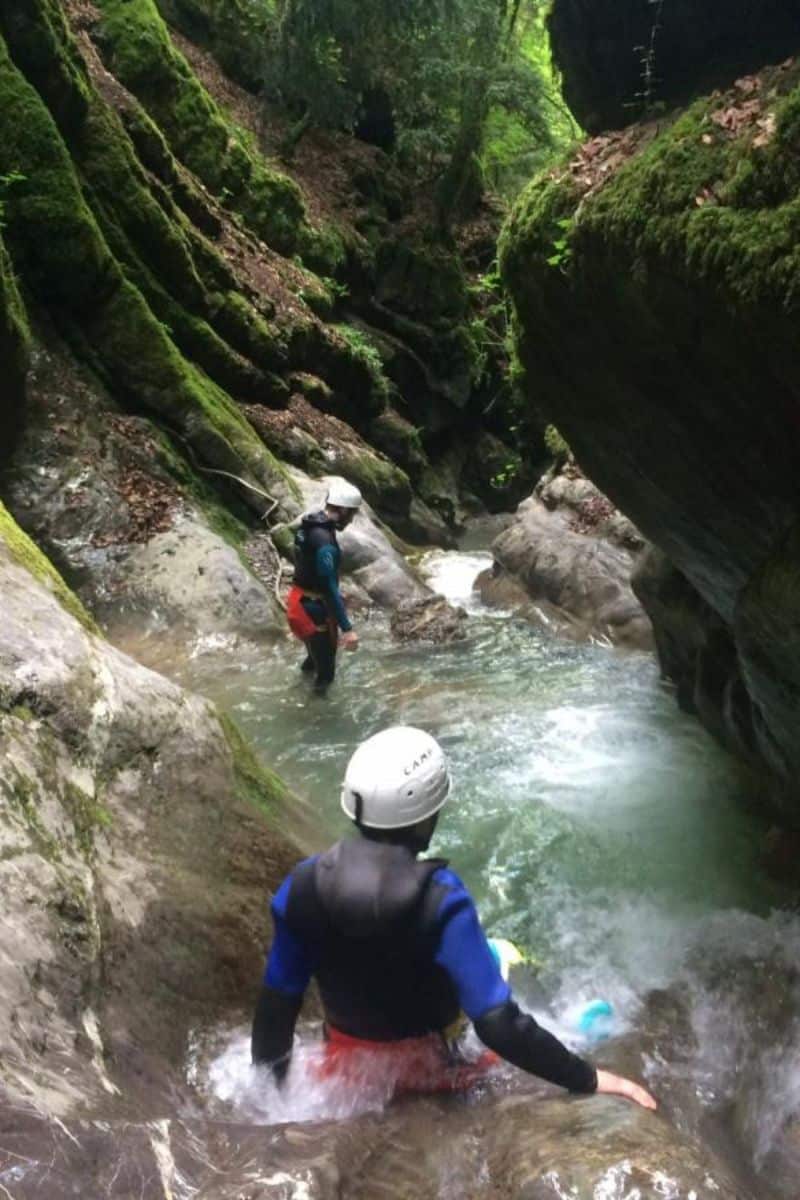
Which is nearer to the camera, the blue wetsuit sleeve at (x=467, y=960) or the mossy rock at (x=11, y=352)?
the blue wetsuit sleeve at (x=467, y=960)

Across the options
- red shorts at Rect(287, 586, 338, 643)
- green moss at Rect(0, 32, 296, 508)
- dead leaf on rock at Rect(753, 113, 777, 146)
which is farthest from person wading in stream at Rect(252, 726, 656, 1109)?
green moss at Rect(0, 32, 296, 508)

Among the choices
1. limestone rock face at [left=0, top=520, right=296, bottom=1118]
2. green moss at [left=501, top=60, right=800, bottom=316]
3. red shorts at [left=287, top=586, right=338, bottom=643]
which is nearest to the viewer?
limestone rock face at [left=0, top=520, right=296, bottom=1118]

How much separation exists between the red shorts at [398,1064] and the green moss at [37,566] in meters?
2.61

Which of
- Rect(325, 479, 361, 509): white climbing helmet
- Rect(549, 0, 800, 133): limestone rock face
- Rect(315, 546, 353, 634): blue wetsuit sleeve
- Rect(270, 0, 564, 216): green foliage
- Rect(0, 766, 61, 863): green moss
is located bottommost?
Rect(315, 546, 353, 634): blue wetsuit sleeve

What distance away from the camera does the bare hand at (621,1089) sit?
321 cm

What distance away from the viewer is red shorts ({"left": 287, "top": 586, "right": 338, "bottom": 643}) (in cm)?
916

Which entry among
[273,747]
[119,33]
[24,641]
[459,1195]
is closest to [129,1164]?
[459,1195]

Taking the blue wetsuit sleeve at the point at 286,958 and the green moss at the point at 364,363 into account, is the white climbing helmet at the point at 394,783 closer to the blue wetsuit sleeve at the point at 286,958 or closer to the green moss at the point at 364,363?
the blue wetsuit sleeve at the point at 286,958

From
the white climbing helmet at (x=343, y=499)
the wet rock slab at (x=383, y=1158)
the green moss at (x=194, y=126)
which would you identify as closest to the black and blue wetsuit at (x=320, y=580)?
the white climbing helmet at (x=343, y=499)

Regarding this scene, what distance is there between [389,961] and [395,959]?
0.07 feet

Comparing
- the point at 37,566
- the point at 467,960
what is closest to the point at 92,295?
the point at 37,566

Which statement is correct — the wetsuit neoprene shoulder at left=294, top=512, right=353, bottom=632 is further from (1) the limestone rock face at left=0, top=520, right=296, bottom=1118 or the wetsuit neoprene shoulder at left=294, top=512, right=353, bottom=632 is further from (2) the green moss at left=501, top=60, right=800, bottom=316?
(2) the green moss at left=501, top=60, right=800, bottom=316

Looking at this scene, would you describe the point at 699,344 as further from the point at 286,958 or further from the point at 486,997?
the point at 286,958

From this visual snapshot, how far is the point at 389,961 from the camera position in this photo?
3201mm
